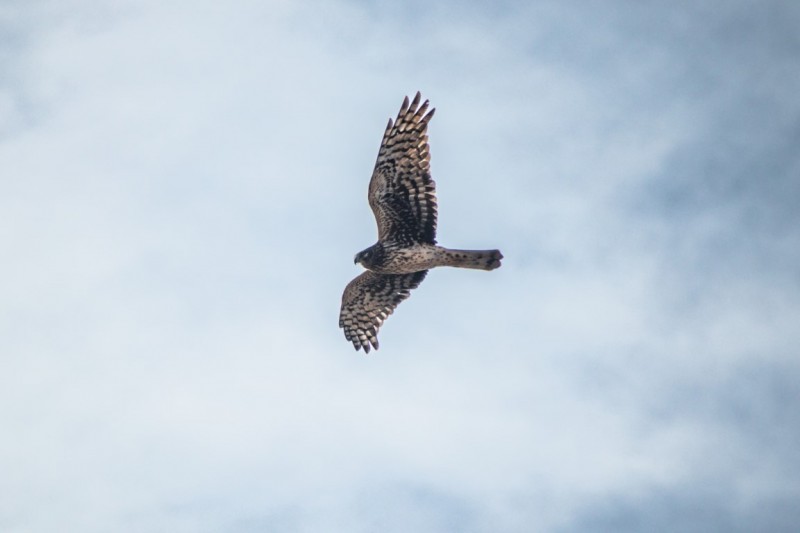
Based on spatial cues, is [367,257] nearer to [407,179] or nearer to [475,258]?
[407,179]

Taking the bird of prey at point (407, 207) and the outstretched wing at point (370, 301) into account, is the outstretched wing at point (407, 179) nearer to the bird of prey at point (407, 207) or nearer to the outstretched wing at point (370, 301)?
the bird of prey at point (407, 207)

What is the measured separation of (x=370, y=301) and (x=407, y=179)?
3309 millimetres

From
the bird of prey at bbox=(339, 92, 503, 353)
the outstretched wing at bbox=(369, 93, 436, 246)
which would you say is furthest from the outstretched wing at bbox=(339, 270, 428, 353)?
the outstretched wing at bbox=(369, 93, 436, 246)

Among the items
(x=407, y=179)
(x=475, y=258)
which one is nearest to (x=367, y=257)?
(x=407, y=179)

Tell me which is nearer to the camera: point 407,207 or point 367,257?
point 407,207

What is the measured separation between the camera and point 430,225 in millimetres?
22406

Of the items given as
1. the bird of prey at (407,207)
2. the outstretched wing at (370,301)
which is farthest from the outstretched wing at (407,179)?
the outstretched wing at (370,301)

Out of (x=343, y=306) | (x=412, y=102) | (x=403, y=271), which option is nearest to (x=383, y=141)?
(x=412, y=102)

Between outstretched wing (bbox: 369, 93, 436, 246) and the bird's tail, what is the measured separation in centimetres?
48

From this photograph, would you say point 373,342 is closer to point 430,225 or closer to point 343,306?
point 343,306

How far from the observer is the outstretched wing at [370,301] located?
24.1m

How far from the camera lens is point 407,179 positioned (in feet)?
72.9

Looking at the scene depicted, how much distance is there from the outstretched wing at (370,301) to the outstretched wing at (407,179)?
1.70 meters

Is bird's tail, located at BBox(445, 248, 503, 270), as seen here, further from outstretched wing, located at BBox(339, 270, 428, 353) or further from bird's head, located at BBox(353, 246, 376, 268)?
outstretched wing, located at BBox(339, 270, 428, 353)
